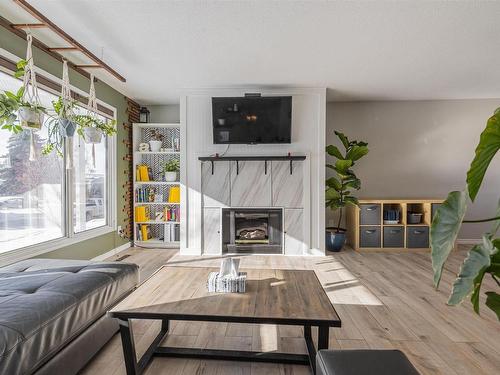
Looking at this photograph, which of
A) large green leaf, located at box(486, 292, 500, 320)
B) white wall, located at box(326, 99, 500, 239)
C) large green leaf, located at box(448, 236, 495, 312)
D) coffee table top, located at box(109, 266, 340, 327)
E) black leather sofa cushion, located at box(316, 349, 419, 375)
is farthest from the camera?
white wall, located at box(326, 99, 500, 239)

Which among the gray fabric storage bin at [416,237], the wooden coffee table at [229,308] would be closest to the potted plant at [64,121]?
the wooden coffee table at [229,308]

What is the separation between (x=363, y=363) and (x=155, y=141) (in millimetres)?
4788

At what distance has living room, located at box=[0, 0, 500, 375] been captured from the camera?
1653 millimetres

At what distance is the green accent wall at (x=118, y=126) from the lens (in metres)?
2.80

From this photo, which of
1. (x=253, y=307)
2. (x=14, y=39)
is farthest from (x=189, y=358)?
(x=14, y=39)

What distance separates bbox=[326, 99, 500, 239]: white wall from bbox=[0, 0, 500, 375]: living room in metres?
0.03

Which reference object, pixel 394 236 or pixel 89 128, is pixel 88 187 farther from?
pixel 394 236

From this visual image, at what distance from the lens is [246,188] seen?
462 cm

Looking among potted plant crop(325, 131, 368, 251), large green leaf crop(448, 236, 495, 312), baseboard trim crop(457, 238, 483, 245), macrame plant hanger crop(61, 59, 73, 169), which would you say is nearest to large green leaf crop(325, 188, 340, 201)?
potted plant crop(325, 131, 368, 251)

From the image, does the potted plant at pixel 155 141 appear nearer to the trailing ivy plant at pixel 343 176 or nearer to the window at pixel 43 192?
the window at pixel 43 192

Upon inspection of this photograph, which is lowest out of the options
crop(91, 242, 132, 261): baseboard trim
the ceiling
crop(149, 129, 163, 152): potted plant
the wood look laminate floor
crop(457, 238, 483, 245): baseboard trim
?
the wood look laminate floor

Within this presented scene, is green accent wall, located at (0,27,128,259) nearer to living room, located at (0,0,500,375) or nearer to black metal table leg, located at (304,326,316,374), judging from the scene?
living room, located at (0,0,500,375)

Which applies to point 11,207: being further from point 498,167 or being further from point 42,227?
point 498,167

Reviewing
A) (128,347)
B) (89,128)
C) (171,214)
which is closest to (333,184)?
(171,214)
